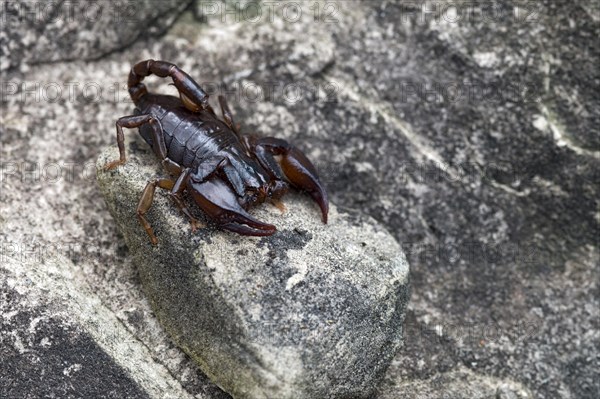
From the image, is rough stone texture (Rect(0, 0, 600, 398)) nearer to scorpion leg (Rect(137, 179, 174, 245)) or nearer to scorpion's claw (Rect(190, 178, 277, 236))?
scorpion leg (Rect(137, 179, 174, 245))

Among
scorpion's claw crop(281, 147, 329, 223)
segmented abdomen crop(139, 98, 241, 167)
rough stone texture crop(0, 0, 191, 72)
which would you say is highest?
rough stone texture crop(0, 0, 191, 72)

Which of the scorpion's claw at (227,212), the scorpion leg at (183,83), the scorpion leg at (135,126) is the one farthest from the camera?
the scorpion leg at (183,83)

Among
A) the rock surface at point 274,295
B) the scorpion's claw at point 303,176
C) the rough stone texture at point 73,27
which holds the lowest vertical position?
the rock surface at point 274,295

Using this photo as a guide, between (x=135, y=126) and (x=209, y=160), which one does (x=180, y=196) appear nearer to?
(x=209, y=160)

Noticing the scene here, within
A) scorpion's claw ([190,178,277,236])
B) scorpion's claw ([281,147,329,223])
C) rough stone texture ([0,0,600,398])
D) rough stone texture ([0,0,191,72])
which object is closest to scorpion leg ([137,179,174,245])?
scorpion's claw ([190,178,277,236])

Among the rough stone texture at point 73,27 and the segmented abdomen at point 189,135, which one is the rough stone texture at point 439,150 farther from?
the segmented abdomen at point 189,135

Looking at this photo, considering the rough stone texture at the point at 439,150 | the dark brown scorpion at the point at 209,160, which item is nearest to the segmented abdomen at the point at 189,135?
the dark brown scorpion at the point at 209,160

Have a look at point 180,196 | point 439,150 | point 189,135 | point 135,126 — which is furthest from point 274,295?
point 439,150

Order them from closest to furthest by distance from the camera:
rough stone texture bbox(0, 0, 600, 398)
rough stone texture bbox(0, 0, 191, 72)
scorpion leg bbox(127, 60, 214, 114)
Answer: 1. scorpion leg bbox(127, 60, 214, 114)
2. rough stone texture bbox(0, 0, 600, 398)
3. rough stone texture bbox(0, 0, 191, 72)

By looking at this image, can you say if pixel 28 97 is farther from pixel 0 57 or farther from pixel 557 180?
pixel 557 180
